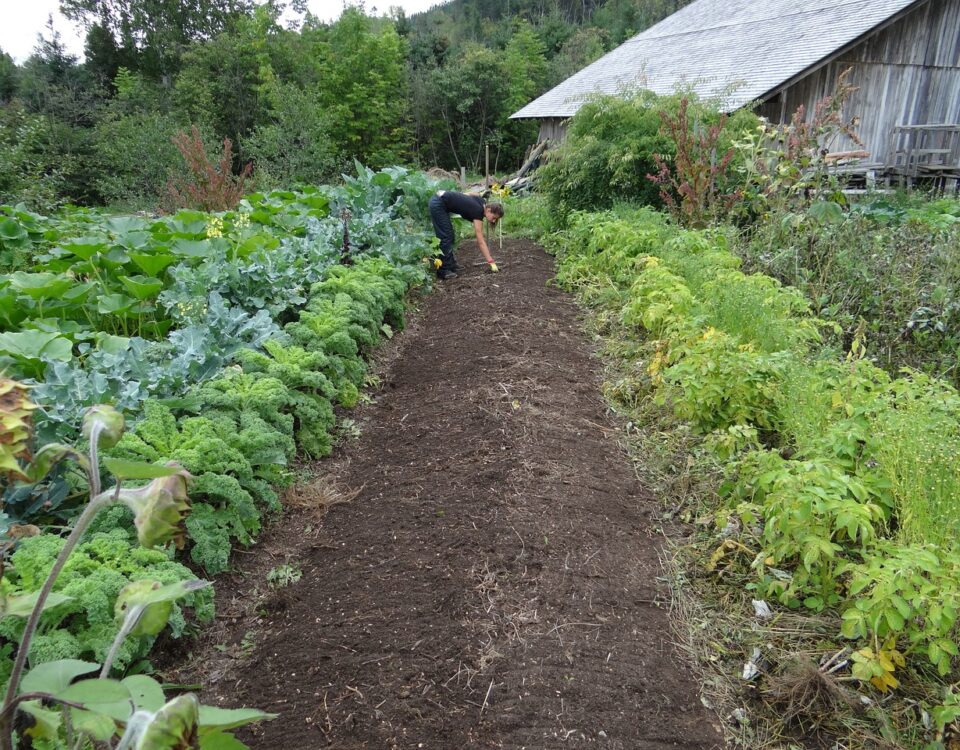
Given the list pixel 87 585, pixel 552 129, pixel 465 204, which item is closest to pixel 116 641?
pixel 87 585

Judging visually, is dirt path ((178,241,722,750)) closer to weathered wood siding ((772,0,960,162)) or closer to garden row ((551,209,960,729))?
garden row ((551,209,960,729))

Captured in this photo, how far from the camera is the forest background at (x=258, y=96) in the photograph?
18.6 meters

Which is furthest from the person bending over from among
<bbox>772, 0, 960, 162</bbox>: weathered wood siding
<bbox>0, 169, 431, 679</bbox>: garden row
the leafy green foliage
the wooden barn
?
<bbox>772, 0, 960, 162</bbox>: weathered wood siding

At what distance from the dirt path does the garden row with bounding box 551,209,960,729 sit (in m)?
0.54

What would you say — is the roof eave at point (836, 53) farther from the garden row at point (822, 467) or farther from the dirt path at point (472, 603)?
the dirt path at point (472, 603)

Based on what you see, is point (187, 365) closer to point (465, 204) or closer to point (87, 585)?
point (87, 585)

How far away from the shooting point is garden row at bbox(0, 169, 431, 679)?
2.25 m

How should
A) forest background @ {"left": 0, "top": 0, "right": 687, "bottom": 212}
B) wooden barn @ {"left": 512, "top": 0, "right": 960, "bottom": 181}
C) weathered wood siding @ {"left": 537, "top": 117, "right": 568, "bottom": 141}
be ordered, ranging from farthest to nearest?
1. weathered wood siding @ {"left": 537, "top": 117, "right": 568, "bottom": 141}
2. forest background @ {"left": 0, "top": 0, "right": 687, "bottom": 212}
3. wooden barn @ {"left": 512, "top": 0, "right": 960, "bottom": 181}

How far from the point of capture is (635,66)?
60.8 ft

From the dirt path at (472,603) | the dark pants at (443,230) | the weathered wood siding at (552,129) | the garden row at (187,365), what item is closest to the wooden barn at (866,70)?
the weathered wood siding at (552,129)

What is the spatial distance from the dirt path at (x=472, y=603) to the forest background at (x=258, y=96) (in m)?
10.3

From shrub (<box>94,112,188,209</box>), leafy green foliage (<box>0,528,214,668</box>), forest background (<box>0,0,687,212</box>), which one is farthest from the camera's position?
forest background (<box>0,0,687,212</box>)

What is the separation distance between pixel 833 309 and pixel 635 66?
1620cm

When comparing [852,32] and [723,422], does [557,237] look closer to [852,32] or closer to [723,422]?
[723,422]
